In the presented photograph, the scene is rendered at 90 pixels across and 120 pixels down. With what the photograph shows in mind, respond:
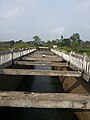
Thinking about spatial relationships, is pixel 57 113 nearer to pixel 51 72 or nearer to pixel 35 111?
pixel 35 111

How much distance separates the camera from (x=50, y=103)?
21.4ft

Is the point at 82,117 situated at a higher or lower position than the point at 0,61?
lower

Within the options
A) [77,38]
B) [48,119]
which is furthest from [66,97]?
[77,38]

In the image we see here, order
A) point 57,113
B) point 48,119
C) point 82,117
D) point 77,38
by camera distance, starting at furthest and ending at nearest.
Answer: point 77,38 < point 57,113 < point 48,119 < point 82,117

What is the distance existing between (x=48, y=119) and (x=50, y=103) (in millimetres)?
6521

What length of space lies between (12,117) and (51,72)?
3.04 metres

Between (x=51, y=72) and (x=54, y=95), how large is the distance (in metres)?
6.25

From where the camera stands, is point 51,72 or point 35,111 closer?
point 51,72

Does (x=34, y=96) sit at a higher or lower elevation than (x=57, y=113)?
higher

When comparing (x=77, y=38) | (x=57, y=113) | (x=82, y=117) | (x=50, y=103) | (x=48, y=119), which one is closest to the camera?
(x=50, y=103)

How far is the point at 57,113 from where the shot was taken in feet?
45.2

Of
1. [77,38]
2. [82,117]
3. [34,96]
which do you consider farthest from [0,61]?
[77,38]

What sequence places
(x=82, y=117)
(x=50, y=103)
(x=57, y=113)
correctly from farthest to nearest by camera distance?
(x=57, y=113) → (x=82, y=117) → (x=50, y=103)

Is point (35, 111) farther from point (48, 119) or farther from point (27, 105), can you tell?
point (27, 105)
